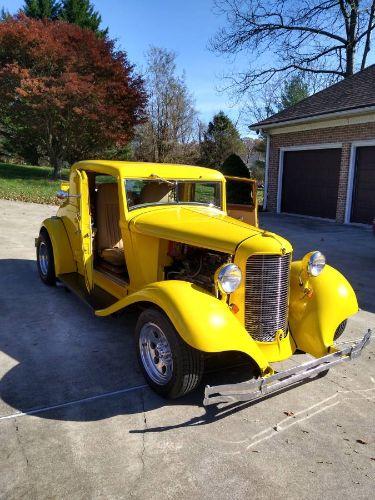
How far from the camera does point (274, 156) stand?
1605cm

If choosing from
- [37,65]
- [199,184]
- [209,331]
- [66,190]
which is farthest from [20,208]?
[209,331]

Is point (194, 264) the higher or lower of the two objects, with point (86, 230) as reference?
lower

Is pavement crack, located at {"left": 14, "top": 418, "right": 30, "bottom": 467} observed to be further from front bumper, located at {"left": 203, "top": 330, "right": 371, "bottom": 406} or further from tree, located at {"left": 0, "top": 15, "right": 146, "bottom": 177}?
tree, located at {"left": 0, "top": 15, "right": 146, "bottom": 177}

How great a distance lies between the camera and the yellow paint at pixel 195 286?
307 centimetres

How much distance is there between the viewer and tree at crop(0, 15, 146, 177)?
1677 centimetres

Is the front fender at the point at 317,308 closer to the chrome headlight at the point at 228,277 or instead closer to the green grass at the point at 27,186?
the chrome headlight at the point at 228,277

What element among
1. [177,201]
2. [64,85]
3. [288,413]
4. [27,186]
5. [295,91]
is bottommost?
[288,413]

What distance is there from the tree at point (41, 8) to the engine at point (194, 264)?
30206 millimetres

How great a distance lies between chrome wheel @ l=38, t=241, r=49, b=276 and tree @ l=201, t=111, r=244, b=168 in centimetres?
2341

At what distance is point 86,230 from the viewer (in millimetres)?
4855

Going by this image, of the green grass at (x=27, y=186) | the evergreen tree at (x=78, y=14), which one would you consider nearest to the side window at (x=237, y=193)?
the green grass at (x=27, y=186)

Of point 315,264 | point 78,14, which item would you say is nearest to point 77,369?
point 315,264

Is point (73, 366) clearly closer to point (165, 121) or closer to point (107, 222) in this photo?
point (107, 222)

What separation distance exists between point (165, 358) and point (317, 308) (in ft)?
4.78
